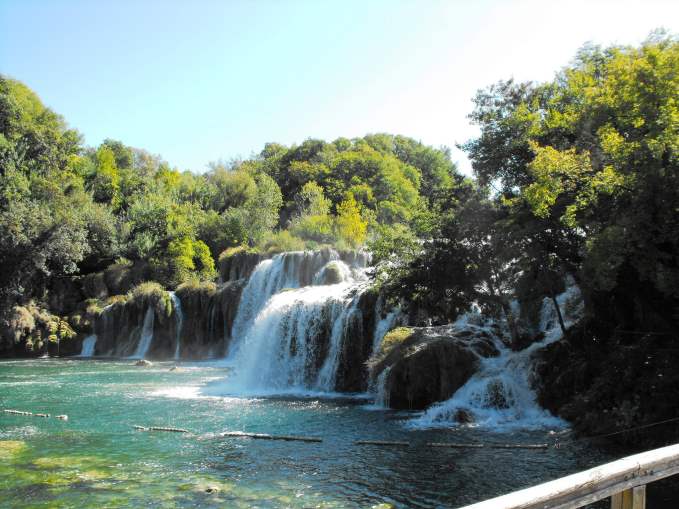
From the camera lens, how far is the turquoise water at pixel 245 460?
8.64 metres

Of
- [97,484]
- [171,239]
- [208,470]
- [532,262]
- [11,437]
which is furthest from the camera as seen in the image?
[171,239]

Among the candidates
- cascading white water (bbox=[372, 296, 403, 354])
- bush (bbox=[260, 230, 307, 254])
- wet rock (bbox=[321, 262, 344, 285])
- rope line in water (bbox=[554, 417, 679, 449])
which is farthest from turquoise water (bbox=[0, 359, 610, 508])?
bush (bbox=[260, 230, 307, 254])

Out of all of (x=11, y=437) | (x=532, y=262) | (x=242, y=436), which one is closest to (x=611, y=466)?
(x=242, y=436)

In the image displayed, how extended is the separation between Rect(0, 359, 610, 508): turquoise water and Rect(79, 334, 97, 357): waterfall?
58.3 ft

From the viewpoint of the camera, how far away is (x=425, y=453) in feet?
36.0

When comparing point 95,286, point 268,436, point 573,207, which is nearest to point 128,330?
point 95,286

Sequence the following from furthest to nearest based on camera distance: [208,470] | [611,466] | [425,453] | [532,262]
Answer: [532,262] → [425,453] → [208,470] → [611,466]

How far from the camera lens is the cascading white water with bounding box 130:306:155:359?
32562 millimetres

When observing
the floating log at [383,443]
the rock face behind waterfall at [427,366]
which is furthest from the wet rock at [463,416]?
the floating log at [383,443]

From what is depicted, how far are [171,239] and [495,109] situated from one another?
1178 inches

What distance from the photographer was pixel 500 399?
47.0 feet

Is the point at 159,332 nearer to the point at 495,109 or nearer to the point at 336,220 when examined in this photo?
the point at 336,220

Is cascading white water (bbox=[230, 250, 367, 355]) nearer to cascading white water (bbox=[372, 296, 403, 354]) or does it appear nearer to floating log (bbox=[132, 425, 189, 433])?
cascading white water (bbox=[372, 296, 403, 354])

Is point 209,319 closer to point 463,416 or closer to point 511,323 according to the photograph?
point 511,323
